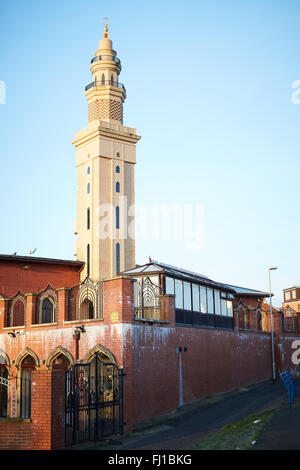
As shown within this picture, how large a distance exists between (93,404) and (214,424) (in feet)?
18.3

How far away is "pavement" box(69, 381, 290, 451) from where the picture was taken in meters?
Result: 13.7

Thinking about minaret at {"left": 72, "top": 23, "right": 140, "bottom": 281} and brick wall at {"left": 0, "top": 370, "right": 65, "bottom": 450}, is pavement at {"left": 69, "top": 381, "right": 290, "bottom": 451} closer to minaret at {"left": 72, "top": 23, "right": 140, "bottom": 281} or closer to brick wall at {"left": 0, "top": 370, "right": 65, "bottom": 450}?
brick wall at {"left": 0, "top": 370, "right": 65, "bottom": 450}

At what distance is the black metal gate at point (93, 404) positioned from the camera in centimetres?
1489

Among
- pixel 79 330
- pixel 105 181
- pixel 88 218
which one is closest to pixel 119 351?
pixel 79 330

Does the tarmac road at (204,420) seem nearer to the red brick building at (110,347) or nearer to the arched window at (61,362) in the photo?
the red brick building at (110,347)

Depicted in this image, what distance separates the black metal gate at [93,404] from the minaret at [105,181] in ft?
68.2

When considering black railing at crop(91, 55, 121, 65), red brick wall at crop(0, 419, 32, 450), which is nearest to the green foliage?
red brick wall at crop(0, 419, 32, 450)

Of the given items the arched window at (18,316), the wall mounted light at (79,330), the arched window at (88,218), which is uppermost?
the arched window at (88,218)

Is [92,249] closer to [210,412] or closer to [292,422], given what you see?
[210,412]

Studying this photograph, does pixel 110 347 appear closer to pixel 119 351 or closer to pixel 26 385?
pixel 119 351

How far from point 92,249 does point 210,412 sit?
2042 centimetres

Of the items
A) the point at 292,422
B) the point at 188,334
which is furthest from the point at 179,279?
the point at 292,422

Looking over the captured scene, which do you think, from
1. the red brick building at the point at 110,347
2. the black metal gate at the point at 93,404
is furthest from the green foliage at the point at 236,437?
the red brick building at the point at 110,347
